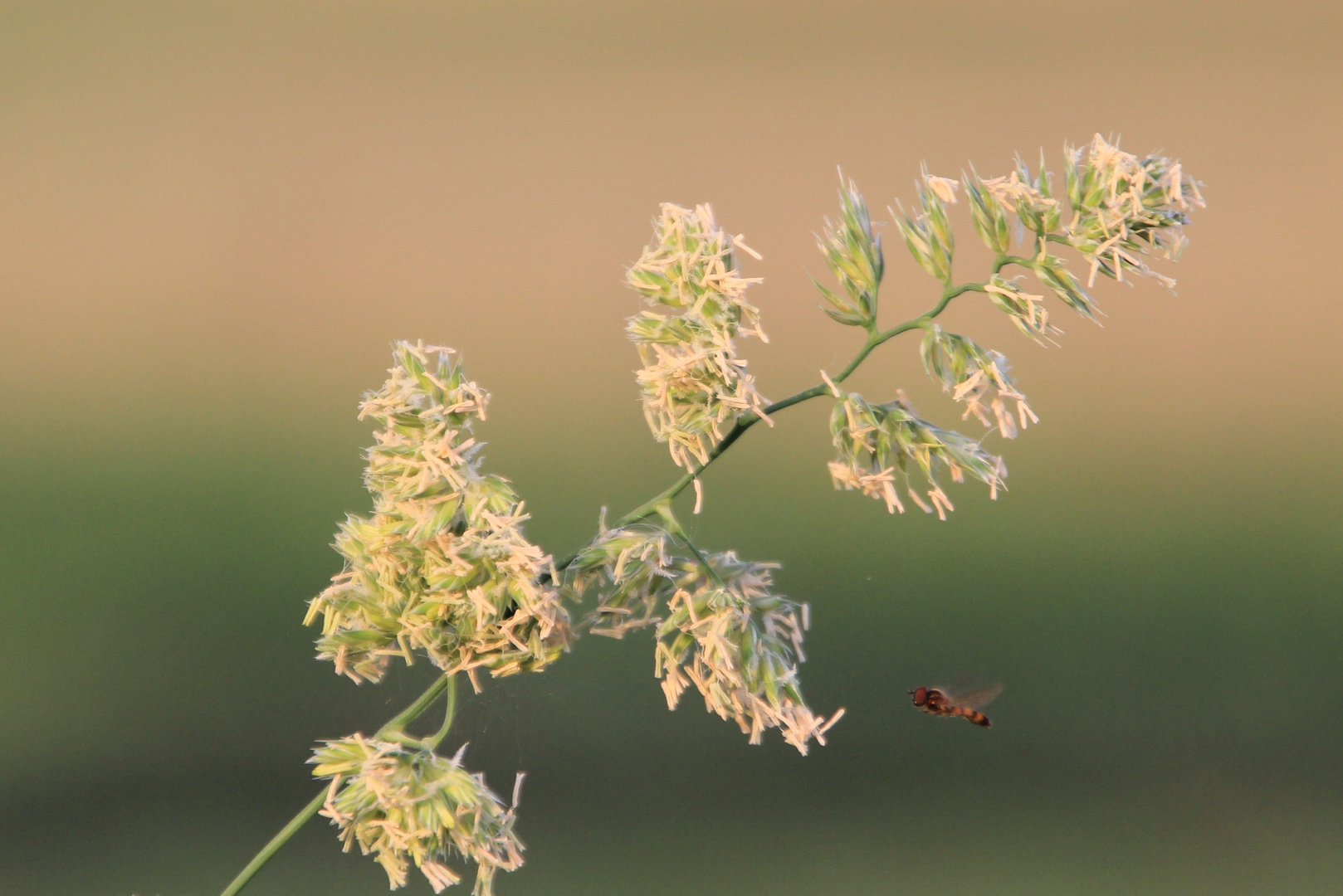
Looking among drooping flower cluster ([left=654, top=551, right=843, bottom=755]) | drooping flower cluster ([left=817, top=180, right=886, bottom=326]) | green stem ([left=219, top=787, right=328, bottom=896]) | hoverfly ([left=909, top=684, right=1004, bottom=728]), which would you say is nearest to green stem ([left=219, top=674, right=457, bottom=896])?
green stem ([left=219, top=787, right=328, bottom=896])

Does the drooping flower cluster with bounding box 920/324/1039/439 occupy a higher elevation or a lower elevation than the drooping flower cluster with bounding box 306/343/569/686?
higher

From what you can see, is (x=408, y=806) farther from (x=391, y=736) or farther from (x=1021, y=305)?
(x=1021, y=305)

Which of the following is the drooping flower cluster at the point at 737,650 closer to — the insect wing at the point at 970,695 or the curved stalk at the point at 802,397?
the curved stalk at the point at 802,397

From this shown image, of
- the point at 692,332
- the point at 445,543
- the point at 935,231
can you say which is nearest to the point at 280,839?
the point at 445,543

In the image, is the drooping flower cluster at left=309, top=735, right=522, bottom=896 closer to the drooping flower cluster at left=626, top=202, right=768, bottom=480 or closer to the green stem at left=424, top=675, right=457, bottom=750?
the green stem at left=424, top=675, right=457, bottom=750

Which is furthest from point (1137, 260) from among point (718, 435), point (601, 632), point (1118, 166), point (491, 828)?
point (491, 828)

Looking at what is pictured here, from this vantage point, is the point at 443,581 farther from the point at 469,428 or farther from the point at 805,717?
the point at 805,717
